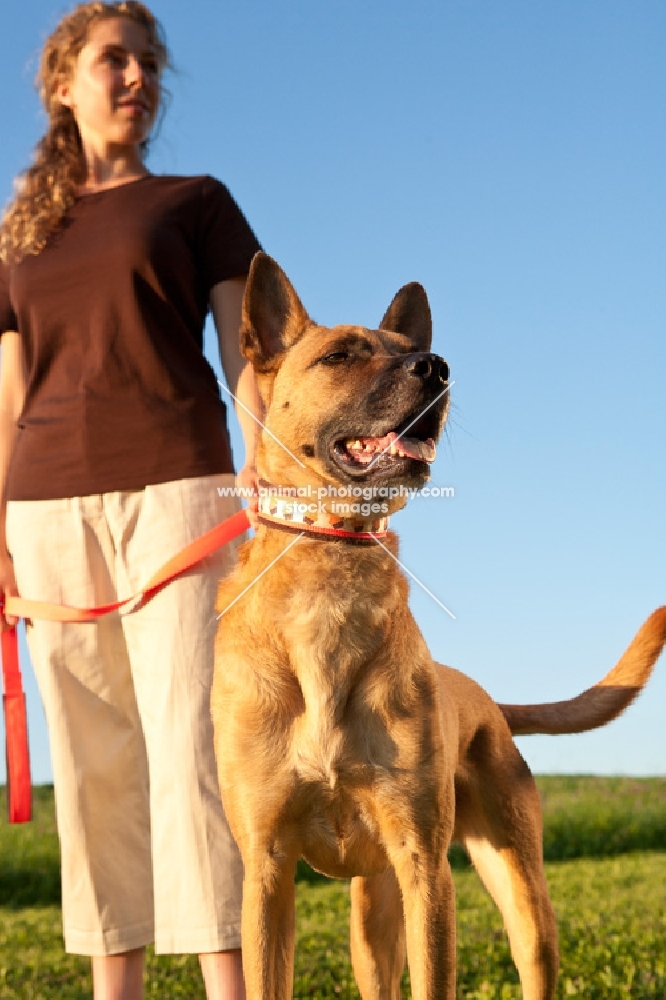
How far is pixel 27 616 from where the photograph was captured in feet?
14.4

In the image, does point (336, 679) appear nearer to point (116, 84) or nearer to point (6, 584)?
point (6, 584)

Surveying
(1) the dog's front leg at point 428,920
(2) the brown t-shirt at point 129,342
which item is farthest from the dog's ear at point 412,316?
(1) the dog's front leg at point 428,920

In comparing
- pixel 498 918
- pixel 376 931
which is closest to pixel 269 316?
pixel 376 931

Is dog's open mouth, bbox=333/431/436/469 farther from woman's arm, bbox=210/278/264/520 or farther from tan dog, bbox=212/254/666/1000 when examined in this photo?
woman's arm, bbox=210/278/264/520

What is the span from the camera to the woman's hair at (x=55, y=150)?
14.8ft

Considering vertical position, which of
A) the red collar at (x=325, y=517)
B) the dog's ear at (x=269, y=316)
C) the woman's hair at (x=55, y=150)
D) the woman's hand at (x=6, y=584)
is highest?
the woman's hair at (x=55, y=150)

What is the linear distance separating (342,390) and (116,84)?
7.00ft

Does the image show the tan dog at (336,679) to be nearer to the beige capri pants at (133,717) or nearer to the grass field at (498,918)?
the beige capri pants at (133,717)

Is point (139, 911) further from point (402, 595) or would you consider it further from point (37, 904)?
point (37, 904)

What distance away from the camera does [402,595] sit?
332 centimetres

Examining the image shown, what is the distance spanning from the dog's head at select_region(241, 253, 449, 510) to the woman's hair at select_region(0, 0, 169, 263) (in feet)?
4.95

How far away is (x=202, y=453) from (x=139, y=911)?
1.98m

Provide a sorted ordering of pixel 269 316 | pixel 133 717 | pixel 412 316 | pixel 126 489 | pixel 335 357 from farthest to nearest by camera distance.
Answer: pixel 133 717 < pixel 126 489 < pixel 412 316 < pixel 269 316 < pixel 335 357

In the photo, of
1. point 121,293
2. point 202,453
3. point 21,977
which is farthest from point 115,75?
point 21,977
